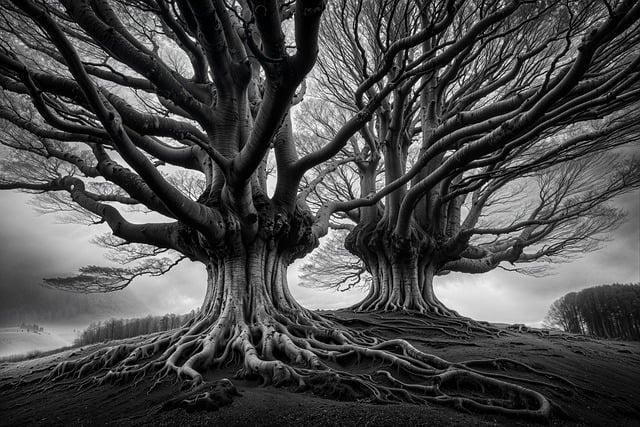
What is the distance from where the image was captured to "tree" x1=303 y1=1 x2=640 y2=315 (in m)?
3.64

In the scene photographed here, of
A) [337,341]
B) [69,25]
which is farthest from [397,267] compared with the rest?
[69,25]

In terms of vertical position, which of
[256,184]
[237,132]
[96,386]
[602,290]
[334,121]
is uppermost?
[334,121]

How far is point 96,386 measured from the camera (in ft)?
10.7

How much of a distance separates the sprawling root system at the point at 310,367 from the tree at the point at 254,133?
0.06 ft

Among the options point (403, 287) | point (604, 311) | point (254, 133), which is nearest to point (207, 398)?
point (254, 133)

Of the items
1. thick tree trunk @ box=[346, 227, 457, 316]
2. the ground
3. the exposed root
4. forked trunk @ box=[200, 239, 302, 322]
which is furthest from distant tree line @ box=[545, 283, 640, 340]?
the exposed root

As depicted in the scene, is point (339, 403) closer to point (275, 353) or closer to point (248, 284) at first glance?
point (275, 353)

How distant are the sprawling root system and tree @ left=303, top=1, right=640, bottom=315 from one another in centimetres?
239

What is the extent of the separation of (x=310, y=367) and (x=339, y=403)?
1008mm

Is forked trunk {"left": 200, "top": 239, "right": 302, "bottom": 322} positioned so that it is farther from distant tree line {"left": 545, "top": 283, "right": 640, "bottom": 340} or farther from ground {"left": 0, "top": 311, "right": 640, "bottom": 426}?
distant tree line {"left": 545, "top": 283, "right": 640, "bottom": 340}

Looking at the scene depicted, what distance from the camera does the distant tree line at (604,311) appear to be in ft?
34.0

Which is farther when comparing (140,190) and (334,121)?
(334,121)

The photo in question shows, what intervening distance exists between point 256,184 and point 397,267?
154 inches

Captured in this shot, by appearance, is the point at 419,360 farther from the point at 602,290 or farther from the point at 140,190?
the point at 602,290
